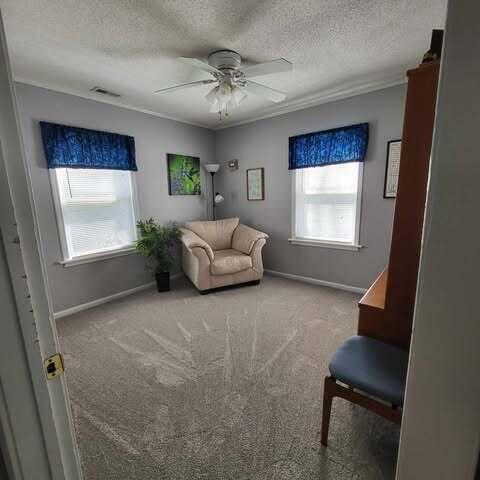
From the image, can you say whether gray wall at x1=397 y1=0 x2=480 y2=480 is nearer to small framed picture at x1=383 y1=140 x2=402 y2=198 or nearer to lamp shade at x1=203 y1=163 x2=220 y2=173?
small framed picture at x1=383 y1=140 x2=402 y2=198

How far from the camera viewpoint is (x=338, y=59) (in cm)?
223

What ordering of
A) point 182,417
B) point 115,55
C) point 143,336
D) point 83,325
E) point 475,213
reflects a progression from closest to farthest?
point 475,213
point 182,417
point 115,55
point 143,336
point 83,325

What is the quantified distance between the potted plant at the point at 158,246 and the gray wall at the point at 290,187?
1319 mm

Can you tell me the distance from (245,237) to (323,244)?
1.12 m

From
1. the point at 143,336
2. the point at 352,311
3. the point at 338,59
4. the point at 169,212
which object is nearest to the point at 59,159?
the point at 169,212

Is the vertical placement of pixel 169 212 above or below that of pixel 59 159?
below

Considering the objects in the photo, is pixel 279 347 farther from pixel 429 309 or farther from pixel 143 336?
pixel 429 309

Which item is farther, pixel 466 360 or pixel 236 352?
pixel 236 352

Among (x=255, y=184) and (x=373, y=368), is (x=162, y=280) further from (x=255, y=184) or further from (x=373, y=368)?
(x=373, y=368)

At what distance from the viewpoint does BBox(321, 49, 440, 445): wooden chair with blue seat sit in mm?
1082

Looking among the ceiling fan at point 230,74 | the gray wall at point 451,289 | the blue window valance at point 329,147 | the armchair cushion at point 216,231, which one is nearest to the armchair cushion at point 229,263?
the armchair cushion at point 216,231

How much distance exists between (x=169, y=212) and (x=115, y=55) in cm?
210

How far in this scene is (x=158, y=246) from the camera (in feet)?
11.0

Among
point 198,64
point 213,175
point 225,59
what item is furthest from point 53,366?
point 213,175
